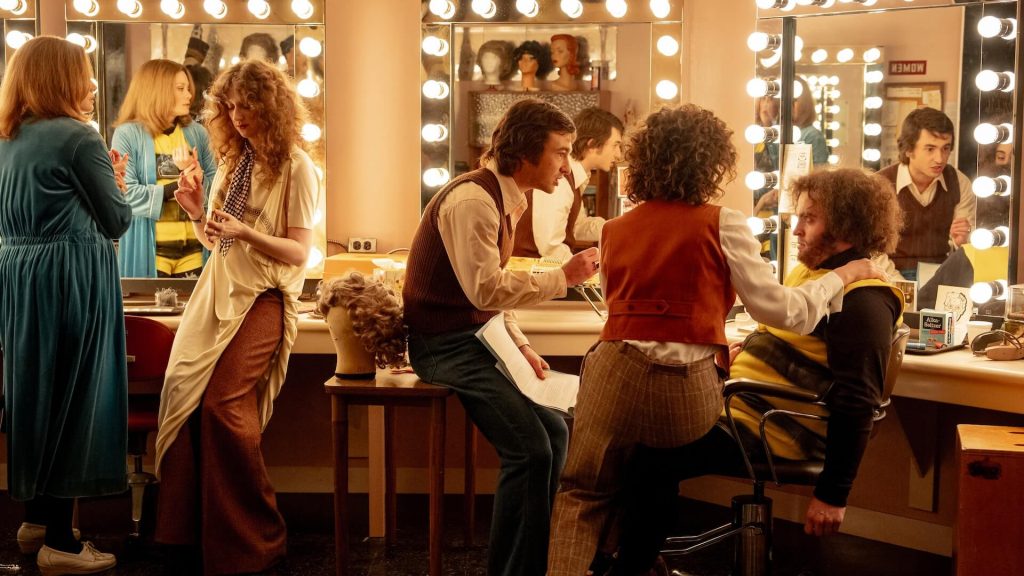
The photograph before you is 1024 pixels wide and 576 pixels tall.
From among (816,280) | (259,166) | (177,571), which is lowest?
(177,571)

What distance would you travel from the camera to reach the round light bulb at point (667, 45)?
3914mm

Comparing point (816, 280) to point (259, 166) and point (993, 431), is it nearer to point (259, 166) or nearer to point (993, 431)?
point (993, 431)

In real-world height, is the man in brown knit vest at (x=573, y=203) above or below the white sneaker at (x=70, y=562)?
above

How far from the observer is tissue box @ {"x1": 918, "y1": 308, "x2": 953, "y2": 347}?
325 cm

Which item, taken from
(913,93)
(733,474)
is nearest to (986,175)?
(913,93)

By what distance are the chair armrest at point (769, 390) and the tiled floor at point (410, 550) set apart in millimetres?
927

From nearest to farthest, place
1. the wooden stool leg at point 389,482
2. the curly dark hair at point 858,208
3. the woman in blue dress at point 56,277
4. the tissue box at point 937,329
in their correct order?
the curly dark hair at point 858,208 < the woman in blue dress at point 56,277 < the tissue box at point 937,329 < the wooden stool leg at point 389,482

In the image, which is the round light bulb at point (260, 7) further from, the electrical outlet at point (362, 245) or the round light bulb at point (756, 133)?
the round light bulb at point (756, 133)

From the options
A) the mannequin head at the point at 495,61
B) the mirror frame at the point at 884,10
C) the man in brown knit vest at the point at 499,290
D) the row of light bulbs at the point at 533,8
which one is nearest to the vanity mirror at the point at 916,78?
the mirror frame at the point at 884,10

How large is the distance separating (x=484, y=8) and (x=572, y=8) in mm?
307

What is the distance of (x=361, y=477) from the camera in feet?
13.5

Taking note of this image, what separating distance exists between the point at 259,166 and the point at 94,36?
4.10ft

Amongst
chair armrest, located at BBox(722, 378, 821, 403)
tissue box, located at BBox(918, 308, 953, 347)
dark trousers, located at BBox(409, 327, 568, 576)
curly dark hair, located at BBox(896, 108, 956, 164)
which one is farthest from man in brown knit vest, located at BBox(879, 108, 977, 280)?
dark trousers, located at BBox(409, 327, 568, 576)

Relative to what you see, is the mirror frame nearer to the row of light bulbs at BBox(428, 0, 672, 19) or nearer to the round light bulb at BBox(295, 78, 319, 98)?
the row of light bulbs at BBox(428, 0, 672, 19)
